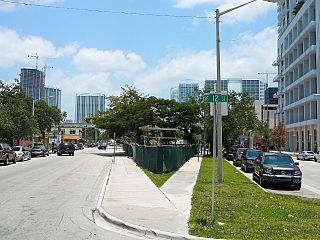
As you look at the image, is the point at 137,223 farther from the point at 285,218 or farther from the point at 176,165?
the point at 176,165

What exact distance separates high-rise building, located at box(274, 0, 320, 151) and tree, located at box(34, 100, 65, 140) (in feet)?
150

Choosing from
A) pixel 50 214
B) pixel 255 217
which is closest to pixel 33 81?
pixel 50 214

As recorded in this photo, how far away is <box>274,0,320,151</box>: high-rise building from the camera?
73.1m

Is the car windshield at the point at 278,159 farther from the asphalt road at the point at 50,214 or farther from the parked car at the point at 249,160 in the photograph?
the parked car at the point at 249,160

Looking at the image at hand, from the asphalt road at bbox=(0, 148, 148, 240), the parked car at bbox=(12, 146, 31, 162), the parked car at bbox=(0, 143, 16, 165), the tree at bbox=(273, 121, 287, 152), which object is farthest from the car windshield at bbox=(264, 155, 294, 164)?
the tree at bbox=(273, 121, 287, 152)

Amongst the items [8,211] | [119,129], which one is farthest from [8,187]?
[119,129]

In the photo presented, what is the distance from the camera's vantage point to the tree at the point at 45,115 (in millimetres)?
85250

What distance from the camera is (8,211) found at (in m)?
12.2

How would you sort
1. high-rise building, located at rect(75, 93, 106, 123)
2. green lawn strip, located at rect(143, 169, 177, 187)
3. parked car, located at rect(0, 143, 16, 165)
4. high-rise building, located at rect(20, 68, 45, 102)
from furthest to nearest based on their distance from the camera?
1. high-rise building, located at rect(75, 93, 106, 123)
2. high-rise building, located at rect(20, 68, 45, 102)
3. parked car, located at rect(0, 143, 16, 165)
4. green lawn strip, located at rect(143, 169, 177, 187)

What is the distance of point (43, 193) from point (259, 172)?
33.2ft

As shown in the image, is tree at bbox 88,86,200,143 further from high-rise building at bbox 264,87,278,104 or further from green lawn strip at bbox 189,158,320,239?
high-rise building at bbox 264,87,278,104

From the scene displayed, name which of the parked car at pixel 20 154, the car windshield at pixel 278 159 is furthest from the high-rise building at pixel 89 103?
the car windshield at pixel 278 159

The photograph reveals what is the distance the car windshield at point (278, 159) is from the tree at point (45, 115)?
224 ft

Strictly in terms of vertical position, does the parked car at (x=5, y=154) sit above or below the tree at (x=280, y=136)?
below
